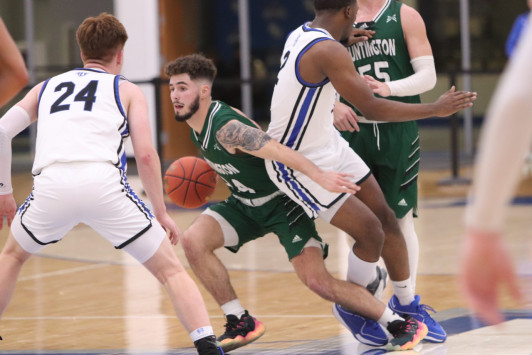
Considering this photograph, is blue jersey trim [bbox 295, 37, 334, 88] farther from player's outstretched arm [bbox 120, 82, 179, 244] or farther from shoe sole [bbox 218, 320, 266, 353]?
shoe sole [bbox 218, 320, 266, 353]

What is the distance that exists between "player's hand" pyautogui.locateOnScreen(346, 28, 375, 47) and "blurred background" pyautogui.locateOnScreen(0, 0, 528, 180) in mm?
12482

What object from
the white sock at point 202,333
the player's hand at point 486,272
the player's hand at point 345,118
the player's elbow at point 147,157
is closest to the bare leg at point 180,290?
the white sock at point 202,333

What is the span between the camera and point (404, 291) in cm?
493

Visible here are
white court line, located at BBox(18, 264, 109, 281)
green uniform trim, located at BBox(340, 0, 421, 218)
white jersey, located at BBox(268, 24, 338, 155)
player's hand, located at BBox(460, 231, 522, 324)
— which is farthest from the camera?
white court line, located at BBox(18, 264, 109, 281)

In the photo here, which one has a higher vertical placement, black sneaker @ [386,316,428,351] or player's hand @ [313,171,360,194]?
player's hand @ [313,171,360,194]

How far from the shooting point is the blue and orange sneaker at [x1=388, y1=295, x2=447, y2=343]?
4.79m

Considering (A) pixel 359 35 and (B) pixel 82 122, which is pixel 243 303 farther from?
(B) pixel 82 122

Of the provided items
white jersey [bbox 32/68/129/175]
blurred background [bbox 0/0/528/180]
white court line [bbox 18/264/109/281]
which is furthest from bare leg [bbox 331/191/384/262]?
blurred background [bbox 0/0/528/180]

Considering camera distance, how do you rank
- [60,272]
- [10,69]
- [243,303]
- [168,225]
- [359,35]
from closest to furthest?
[10,69] → [168,225] → [359,35] → [243,303] → [60,272]

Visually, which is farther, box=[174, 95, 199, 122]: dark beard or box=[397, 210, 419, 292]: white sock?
box=[397, 210, 419, 292]: white sock

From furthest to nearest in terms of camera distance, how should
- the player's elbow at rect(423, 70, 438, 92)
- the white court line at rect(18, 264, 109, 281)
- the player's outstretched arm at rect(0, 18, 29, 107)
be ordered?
the white court line at rect(18, 264, 109, 281), the player's elbow at rect(423, 70, 438, 92), the player's outstretched arm at rect(0, 18, 29, 107)

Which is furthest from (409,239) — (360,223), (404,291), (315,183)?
(315,183)

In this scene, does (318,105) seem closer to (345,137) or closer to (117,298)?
(345,137)

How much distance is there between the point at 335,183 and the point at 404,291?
97 centimetres
